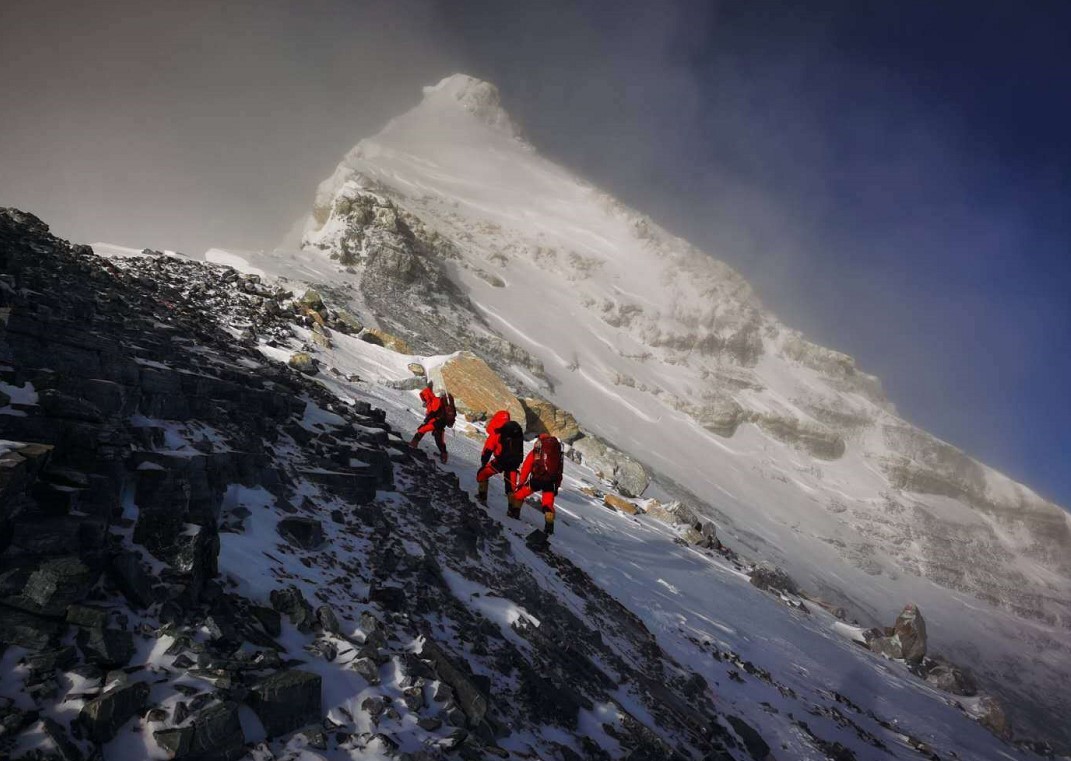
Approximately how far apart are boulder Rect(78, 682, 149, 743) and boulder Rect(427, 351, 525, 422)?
49.1 feet

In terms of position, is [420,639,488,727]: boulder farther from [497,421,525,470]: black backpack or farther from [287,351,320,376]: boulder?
[287,351,320,376]: boulder

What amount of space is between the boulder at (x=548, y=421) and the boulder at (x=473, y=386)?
1.37m

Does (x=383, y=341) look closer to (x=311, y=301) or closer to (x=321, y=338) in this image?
(x=311, y=301)

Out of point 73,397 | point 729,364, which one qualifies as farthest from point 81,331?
point 729,364

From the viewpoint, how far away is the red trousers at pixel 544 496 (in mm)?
9094

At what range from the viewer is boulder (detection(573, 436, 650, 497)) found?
21.6 m

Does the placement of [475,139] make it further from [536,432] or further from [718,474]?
[536,432]

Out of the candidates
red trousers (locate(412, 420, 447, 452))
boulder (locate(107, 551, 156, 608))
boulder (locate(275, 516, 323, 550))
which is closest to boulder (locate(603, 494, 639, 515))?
red trousers (locate(412, 420, 447, 452))

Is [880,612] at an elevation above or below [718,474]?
below

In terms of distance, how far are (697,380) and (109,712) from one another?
177 ft

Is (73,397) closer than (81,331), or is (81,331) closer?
(73,397)

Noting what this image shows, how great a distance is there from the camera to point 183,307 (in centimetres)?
1160

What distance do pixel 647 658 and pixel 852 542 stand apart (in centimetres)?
4627

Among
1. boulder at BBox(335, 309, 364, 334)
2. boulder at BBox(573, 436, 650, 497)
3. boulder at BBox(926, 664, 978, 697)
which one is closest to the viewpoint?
boulder at BBox(926, 664, 978, 697)
